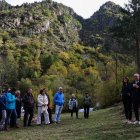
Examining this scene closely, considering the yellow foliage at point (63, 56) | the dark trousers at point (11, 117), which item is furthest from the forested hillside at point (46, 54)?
the dark trousers at point (11, 117)

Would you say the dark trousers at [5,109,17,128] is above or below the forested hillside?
below

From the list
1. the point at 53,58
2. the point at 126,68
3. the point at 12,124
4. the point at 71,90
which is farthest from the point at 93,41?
the point at 12,124

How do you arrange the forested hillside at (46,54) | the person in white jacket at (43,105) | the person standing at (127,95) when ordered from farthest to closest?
the forested hillside at (46,54) < the person in white jacket at (43,105) < the person standing at (127,95)

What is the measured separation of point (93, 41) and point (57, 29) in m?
17.0

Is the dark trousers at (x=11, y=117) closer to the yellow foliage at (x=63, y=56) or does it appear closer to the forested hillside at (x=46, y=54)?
the forested hillside at (x=46, y=54)

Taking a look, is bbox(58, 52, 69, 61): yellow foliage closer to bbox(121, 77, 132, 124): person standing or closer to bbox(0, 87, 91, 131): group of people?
bbox(0, 87, 91, 131): group of people

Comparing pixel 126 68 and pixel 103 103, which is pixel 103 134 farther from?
pixel 126 68

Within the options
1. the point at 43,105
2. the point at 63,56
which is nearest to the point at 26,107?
the point at 43,105

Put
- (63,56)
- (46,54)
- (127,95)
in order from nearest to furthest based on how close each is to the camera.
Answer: (127,95), (46,54), (63,56)

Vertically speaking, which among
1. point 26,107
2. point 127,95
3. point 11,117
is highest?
point 127,95

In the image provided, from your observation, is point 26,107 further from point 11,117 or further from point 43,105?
point 11,117

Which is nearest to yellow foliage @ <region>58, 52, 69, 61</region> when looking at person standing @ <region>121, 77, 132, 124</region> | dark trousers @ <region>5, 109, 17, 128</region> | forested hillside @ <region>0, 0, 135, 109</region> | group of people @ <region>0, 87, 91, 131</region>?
forested hillside @ <region>0, 0, 135, 109</region>

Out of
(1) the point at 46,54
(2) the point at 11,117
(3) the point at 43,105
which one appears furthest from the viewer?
(1) the point at 46,54

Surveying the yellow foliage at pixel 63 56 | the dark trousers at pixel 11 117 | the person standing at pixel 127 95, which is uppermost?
the yellow foliage at pixel 63 56
